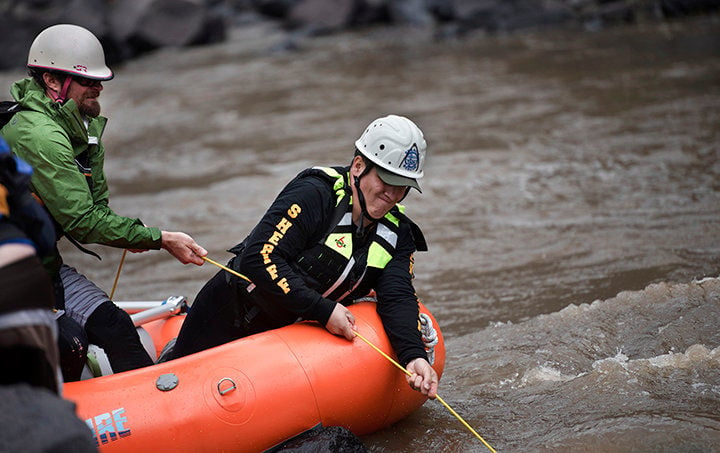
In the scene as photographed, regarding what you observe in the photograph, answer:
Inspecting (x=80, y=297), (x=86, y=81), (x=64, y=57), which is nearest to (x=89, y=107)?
(x=86, y=81)

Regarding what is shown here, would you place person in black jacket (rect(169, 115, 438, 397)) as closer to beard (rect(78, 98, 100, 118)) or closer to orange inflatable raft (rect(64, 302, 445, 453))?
orange inflatable raft (rect(64, 302, 445, 453))

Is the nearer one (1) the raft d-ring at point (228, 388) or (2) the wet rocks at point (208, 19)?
(1) the raft d-ring at point (228, 388)

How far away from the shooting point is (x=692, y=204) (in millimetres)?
7289

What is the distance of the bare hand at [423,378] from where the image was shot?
3613mm

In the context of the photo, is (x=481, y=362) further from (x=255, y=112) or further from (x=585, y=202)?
(x=255, y=112)

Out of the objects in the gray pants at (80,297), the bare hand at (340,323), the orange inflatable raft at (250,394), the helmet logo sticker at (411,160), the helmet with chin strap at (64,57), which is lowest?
the orange inflatable raft at (250,394)

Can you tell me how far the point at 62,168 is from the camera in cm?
365

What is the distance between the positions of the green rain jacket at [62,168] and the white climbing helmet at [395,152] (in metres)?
1.09

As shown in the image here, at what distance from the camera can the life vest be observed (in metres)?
3.85

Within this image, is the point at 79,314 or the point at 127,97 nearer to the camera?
the point at 79,314

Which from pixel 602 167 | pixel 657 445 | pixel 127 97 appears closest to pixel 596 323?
pixel 657 445

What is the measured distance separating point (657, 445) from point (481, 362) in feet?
4.68

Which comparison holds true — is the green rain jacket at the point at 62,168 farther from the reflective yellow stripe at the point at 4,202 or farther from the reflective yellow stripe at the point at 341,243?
the reflective yellow stripe at the point at 4,202

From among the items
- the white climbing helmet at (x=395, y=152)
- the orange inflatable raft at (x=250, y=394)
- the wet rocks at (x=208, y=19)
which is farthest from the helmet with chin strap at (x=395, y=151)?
the wet rocks at (x=208, y=19)
